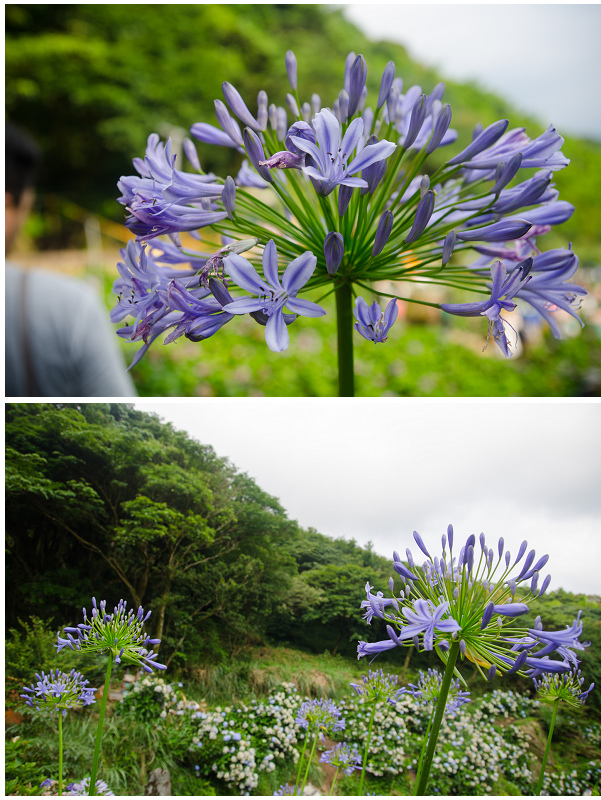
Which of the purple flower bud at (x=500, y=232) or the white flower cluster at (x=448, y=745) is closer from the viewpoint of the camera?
the purple flower bud at (x=500, y=232)

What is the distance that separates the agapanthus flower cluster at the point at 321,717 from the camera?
0.99m

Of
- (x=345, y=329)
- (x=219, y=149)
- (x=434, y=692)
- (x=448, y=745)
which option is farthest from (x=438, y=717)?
(x=219, y=149)

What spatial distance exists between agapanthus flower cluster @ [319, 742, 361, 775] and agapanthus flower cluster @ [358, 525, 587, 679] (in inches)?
10.8

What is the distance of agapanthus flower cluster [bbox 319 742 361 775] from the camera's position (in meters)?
1.00

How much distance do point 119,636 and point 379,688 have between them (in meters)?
0.51

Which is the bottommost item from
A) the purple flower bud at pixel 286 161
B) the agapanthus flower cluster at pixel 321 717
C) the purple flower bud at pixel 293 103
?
the agapanthus flower cluster at pixel 321 717

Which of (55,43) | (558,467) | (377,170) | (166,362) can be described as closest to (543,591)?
(558,467)

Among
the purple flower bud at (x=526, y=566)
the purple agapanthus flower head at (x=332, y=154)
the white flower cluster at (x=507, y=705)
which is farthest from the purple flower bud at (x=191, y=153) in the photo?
the white flower cluster at (x=507, y=705)

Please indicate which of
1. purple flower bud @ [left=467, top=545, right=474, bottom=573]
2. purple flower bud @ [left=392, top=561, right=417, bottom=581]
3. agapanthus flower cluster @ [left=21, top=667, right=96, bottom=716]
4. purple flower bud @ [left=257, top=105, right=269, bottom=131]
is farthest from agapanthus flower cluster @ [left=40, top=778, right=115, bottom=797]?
purple flower bud @ [left=257, top=105, right=269, bottom=131]

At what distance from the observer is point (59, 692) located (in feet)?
3.28

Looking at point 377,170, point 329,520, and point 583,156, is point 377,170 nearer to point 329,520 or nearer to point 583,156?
point 329,520

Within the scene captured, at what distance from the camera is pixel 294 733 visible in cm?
100

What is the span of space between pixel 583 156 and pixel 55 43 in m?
5.65

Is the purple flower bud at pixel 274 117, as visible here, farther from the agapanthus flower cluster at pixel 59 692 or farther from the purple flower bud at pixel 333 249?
the agapanthus flower cluster at pixel 59 692
